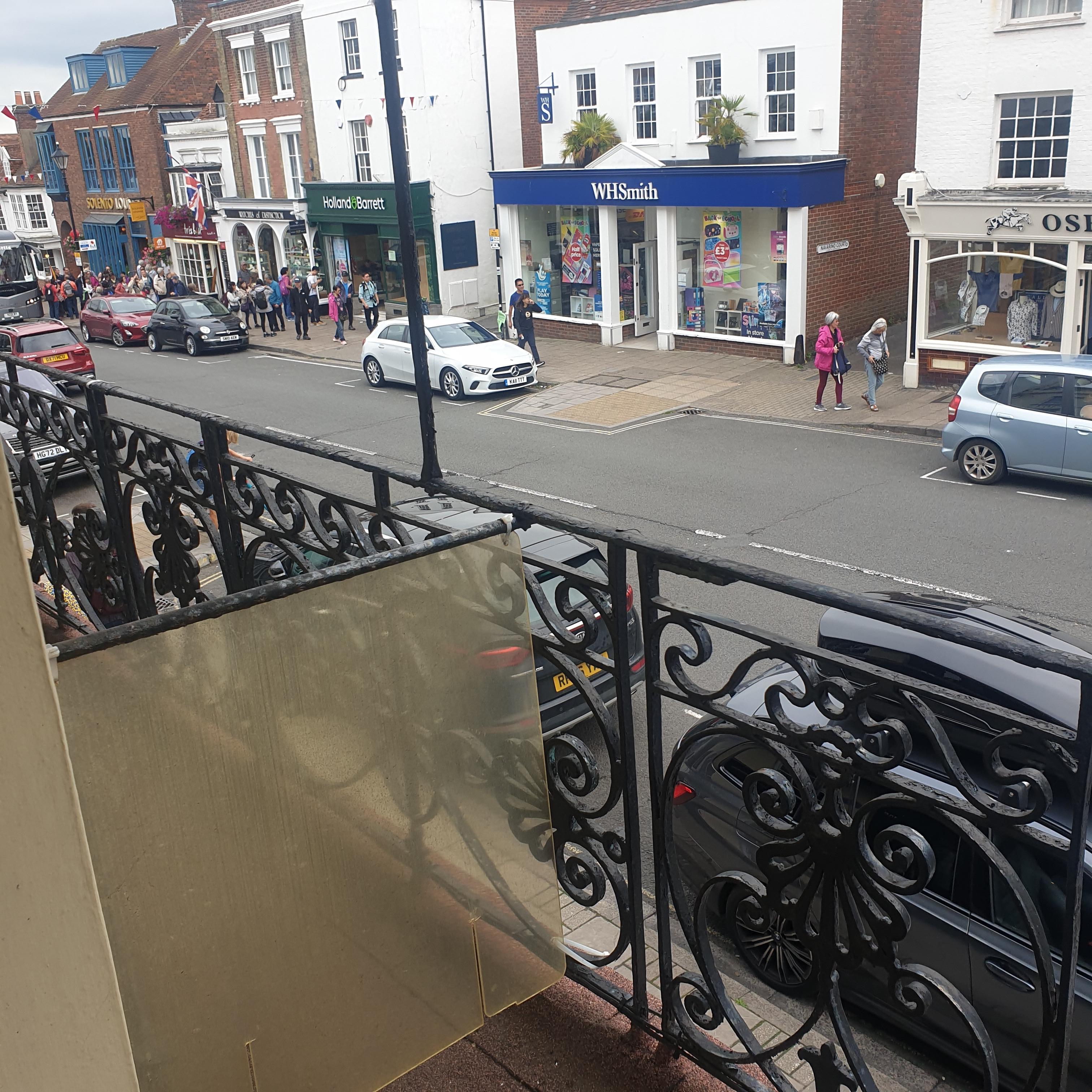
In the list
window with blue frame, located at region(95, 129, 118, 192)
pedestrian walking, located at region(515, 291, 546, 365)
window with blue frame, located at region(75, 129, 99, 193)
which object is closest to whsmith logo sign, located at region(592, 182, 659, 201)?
pedestrian walking, located at region(515, 291, 546, 365)

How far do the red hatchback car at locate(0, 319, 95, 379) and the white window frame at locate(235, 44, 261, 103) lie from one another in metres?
17.8

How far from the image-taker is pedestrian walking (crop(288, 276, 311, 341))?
1283 inches

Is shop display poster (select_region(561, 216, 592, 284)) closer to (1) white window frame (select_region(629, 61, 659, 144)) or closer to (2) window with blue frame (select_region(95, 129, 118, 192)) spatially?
(1) white window frame (select_region(629, 61, 659, 144))

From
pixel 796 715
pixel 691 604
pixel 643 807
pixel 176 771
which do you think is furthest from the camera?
pixel 691 604

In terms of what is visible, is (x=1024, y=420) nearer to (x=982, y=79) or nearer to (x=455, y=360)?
(x=982, y=79)

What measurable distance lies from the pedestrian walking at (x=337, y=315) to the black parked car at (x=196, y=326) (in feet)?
8.51

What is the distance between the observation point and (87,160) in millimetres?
50906

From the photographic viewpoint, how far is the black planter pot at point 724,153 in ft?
78.7

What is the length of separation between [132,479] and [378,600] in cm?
237

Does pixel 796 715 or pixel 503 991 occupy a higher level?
pixel 503 991

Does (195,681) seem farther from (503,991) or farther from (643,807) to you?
(643,807)

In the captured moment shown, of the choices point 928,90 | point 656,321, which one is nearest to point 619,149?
point 656,321

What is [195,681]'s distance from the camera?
7.90ft

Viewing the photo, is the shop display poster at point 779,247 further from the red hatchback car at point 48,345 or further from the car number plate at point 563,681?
the car number plate at point 563,681
